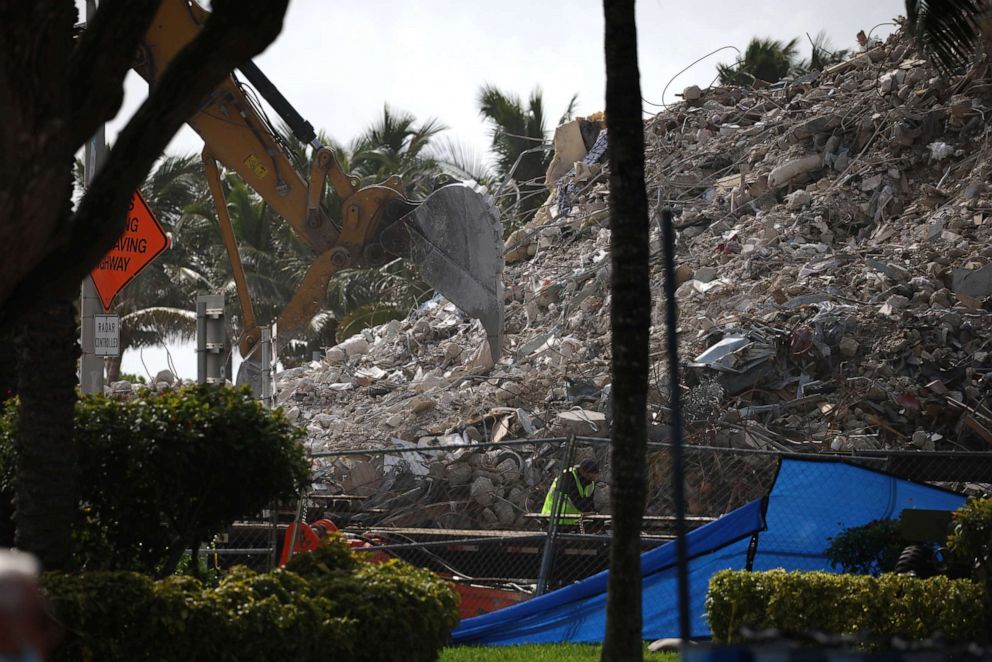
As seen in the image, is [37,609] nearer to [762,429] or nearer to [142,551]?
[142,551]

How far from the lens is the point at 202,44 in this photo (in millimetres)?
5262

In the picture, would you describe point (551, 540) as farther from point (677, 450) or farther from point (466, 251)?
point (677, 450)

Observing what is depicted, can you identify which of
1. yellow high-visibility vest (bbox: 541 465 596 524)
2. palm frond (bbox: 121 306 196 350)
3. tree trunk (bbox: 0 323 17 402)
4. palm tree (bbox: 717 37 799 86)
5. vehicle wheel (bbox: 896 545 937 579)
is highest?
palm tree (bbox: 717 37 799 86)

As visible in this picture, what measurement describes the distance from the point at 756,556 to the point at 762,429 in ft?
20.9

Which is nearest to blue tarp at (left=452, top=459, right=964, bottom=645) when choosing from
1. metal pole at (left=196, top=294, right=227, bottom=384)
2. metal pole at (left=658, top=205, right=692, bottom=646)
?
metal pole at (left=196, top=294, right=227, bottom=384)

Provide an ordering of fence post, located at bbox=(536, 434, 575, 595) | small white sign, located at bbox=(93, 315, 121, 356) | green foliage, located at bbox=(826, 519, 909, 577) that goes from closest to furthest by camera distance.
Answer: green foliage, located at bbox=(826, 519, 909, 577) < fence post, located at bbox=(536, 434, 575, 595) < small white sign, located at bbox=(93, 315, 121, 356)

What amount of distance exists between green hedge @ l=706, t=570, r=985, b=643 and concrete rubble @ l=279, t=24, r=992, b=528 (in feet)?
22.5

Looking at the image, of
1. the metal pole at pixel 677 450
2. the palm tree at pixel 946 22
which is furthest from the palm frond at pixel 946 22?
the metal pole at pixel 677 450

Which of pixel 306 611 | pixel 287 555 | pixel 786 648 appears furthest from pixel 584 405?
pixel 786 648

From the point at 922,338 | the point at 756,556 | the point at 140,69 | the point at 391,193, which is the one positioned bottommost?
the point at 756,556

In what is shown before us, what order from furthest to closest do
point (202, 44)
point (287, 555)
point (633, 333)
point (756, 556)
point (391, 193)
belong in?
point (391, 193) < point (287, 555) < point (756, 556) < point (633, 333) < point (202, 44)

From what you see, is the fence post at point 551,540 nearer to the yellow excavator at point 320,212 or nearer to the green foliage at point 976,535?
the green foliage at point 976,535

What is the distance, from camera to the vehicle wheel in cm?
838

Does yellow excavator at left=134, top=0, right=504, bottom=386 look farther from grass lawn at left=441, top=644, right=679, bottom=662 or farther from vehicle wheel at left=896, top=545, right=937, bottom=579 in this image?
vehicle wheel at left=896, top=545, right=937, bottom=579
